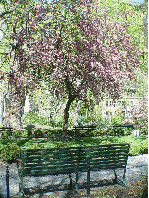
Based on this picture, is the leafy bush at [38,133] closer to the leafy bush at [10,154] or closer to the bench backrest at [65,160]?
the leafy bush at [10,154]

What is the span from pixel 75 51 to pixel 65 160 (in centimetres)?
901

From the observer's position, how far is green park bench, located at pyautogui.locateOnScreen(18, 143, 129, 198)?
18.5ft

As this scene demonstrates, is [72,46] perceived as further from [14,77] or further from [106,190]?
[106,190]

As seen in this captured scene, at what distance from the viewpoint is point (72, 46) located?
14.2 m

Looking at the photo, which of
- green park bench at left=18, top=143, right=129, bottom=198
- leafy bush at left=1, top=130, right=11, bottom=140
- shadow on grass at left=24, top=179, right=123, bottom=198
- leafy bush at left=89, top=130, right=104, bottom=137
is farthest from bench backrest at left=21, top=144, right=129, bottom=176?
leafy bush at left=89, top=130, right=104, bottom=137

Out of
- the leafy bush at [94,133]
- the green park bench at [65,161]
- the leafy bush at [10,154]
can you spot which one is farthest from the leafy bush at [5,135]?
the green park bench at [65,161]

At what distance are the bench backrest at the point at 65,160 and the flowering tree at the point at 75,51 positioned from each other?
6932 mm

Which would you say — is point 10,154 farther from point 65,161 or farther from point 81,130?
point 81,130

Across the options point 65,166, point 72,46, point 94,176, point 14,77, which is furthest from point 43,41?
point 65,166

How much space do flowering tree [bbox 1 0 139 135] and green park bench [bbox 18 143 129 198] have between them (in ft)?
22.8

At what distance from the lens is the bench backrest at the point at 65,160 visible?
5.65 meters

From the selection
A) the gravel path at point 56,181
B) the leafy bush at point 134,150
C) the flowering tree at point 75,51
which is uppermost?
the flowering tree at point 75,51

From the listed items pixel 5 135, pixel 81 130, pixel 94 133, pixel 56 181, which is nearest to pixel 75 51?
pixel 5 135

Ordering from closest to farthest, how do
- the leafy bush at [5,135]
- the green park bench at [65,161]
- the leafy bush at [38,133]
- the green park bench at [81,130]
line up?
the green park bench at [65,161] < the leafy bush at [5,135] < the leafy bush at [38,133] < the green park bench at [81,130]
